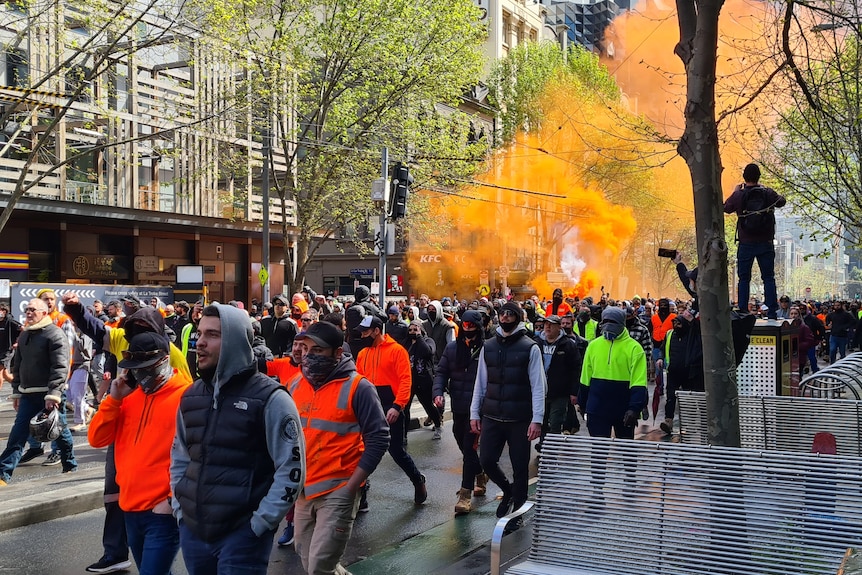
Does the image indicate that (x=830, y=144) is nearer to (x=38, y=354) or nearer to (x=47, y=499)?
(x=38, y=354)

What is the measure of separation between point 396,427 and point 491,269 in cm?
4593

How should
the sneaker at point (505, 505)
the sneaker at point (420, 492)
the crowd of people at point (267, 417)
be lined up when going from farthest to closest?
1. the sneaker at point (420, 492)
2. the sneaker at point (505, 505)
3. the crowd of people at point (267, 417)

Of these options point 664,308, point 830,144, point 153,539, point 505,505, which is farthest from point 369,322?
point 830,144

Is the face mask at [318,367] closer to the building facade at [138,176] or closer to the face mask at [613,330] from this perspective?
the face mask at [613,330]

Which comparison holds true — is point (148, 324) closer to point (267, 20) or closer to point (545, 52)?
point (267, 20)

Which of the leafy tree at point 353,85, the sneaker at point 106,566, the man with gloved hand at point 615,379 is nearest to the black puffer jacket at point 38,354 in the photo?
the sneaker at point 106,566

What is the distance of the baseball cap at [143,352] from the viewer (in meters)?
4.24

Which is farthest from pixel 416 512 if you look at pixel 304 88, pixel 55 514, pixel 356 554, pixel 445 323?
pixel 304 88

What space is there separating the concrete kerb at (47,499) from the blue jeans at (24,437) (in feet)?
0.67

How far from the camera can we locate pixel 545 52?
4831 cm

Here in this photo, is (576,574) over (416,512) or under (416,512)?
over

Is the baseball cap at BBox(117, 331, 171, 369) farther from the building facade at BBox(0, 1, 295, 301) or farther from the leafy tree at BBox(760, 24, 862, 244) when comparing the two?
the building facade at BBox(0, 1, 295, 301)

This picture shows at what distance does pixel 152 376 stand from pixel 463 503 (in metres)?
3.92

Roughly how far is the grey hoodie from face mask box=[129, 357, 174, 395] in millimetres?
840
